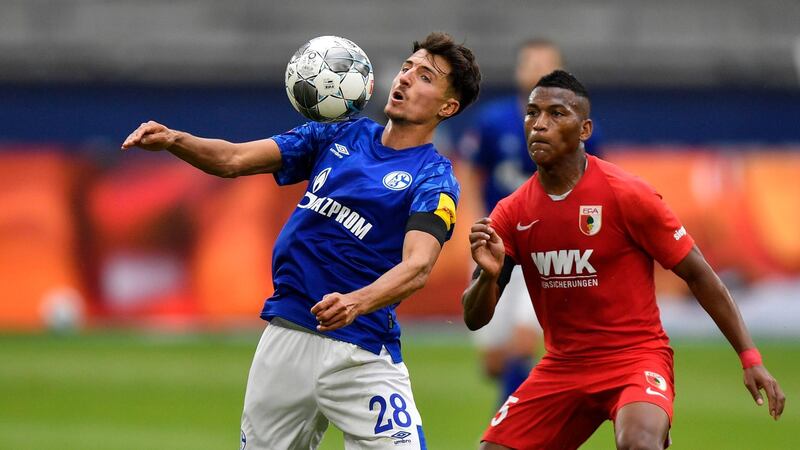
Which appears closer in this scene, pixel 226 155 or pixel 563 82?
pixel 226 155

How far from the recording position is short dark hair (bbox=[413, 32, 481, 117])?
264 inches

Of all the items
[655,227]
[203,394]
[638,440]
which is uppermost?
[655,227]

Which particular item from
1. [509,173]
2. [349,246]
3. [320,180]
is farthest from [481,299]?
[509,173]

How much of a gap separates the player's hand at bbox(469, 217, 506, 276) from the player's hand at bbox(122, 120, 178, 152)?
1.42 meters

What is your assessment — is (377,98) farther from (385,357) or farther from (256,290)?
(385,357)

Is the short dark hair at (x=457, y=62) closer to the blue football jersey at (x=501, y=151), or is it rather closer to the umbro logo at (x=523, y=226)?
the umbro logo at (x=523, y=226)

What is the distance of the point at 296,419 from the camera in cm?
632

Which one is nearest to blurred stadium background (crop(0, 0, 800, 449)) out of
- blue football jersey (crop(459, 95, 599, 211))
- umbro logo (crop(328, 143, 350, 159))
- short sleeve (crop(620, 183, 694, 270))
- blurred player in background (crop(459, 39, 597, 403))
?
blurred player in background (crop(459, 39, 597, 403))

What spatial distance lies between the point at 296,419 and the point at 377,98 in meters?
14.8

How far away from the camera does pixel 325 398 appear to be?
247 inches

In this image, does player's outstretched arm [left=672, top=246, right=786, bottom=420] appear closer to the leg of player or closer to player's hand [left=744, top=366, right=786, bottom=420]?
player's hand [left=744, top=366, right=786, bottom=420]

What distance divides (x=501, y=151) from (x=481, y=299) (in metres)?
3.62

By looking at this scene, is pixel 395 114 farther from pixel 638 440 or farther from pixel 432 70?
pixel 638 440

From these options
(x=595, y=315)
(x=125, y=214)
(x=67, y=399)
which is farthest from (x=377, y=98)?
(x=595, y=315)
